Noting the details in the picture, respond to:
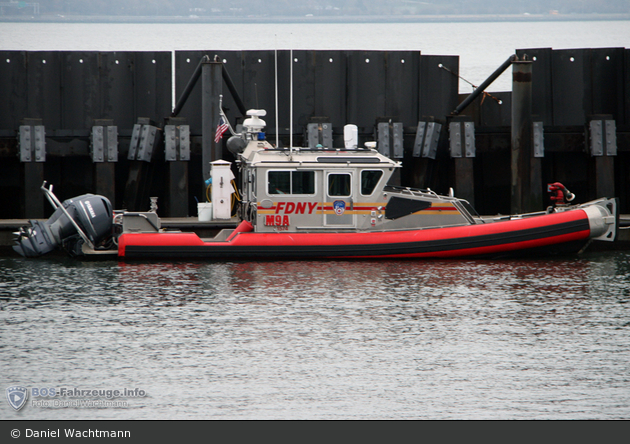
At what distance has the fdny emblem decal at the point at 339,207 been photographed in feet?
43.2

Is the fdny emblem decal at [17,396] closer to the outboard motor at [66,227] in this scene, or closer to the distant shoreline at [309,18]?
the outboard motor at [66,227]

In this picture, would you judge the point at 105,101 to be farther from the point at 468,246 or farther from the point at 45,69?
the point at 468,246

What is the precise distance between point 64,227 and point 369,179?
15.2ft

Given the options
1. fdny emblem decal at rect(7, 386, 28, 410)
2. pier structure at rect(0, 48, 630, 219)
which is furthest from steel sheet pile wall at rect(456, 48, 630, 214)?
fdny emblem decal at rect(7, 386, 28, 410)

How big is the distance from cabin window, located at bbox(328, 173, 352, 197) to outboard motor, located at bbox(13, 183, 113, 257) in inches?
134

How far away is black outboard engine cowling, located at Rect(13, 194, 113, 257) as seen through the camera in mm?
13156

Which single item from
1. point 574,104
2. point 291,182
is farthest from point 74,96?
point 574,104

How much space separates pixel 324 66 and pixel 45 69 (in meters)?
4.91

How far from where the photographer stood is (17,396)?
811 centimetres

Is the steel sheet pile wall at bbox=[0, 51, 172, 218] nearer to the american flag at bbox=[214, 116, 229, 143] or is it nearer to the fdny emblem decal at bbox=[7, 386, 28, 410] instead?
the american flag at bbox=[214, 116, 229, 143]

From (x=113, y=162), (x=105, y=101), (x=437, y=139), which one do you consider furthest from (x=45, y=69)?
(x=437, y=139)

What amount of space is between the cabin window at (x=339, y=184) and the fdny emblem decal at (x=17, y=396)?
6070 mm

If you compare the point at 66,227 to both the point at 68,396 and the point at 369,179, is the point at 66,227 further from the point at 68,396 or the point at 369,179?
the point at 68,396

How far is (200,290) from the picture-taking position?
38.9ft
